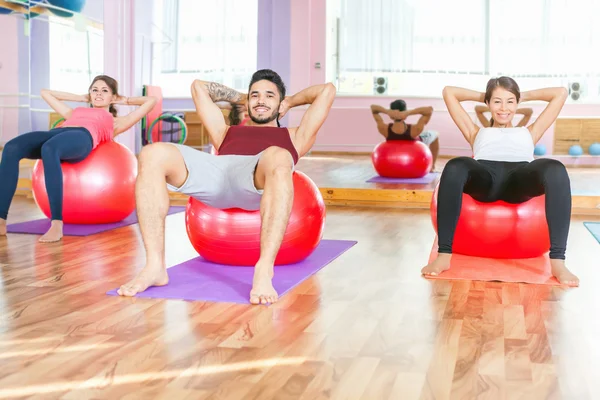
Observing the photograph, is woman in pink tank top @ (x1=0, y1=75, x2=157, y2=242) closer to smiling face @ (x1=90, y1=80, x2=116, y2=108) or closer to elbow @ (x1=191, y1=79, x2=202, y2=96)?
smiling face @ (x1=90, y1=80, x2=116, y2=108)

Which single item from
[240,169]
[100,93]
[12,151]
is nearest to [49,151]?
[12,151]

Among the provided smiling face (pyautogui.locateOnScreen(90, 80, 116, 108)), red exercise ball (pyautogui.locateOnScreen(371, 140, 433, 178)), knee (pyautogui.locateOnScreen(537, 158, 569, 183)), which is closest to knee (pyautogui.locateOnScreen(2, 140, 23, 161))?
smiling face (pyautogui.locateOnScreen(90, 80, 116, 108))

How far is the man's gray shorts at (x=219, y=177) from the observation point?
8.90 ft

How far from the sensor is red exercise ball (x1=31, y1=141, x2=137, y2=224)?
398 centimetres

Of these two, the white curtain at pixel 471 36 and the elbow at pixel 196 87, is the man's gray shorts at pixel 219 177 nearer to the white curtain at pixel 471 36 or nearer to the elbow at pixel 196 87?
the elbow at pixel 196 87

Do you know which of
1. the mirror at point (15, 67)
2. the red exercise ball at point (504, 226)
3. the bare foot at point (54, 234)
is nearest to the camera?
the red exercise ball at point (504, 226)

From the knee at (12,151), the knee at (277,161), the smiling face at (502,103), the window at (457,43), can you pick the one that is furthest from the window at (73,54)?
the window at (457,43)

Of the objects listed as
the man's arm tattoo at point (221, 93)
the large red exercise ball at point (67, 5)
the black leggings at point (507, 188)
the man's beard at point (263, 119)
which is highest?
the large red exercise ball at point (67, 5)

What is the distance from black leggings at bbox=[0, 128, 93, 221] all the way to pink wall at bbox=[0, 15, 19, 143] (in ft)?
6.02

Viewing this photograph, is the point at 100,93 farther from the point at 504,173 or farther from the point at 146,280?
the point at 504,173

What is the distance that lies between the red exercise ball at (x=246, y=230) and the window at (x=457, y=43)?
6.44 m

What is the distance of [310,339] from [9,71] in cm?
441

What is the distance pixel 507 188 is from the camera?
10.1ft

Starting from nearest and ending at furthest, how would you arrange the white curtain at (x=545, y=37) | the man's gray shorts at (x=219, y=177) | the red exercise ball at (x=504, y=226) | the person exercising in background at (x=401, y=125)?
the man's gray shorts at (x=219, y=177) < the red exercise ball at (x=504, y=226) < the person exercising in background at (x=401, y=125) < the white curtain at (x=545, y=37)
